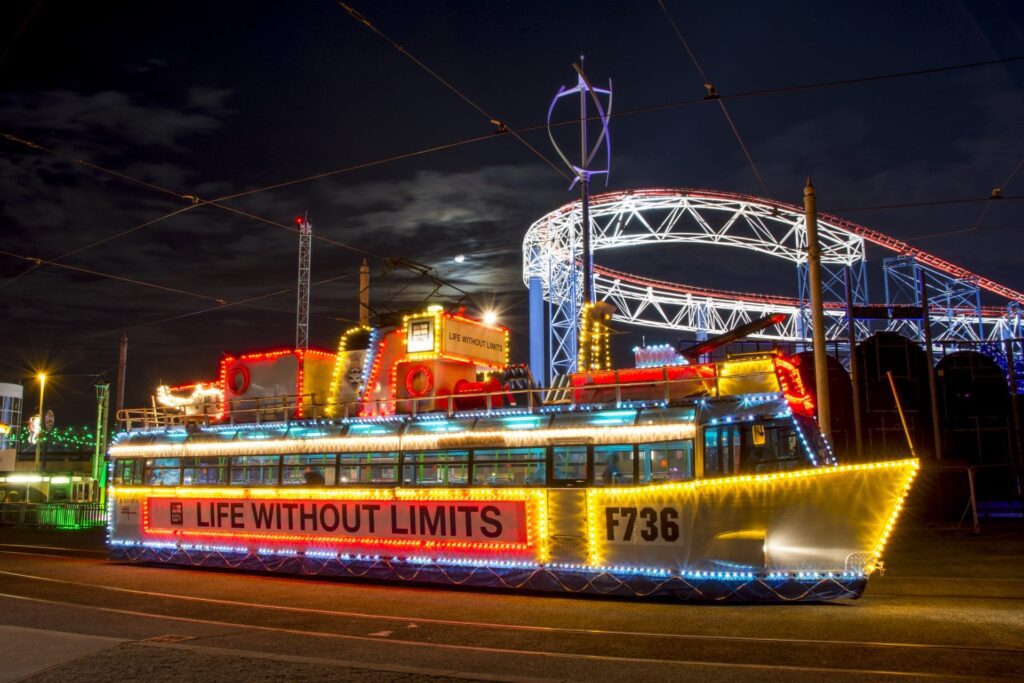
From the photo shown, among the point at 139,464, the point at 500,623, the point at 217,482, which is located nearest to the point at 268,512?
the point at 217,482

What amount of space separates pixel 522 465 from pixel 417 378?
4.56 m

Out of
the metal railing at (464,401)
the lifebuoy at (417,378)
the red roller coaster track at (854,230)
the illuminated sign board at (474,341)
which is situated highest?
the red roller coaster track at (854,230)

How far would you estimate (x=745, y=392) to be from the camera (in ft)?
42.9

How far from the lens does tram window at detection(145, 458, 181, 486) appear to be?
19.1m

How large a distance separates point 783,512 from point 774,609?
1.46 m

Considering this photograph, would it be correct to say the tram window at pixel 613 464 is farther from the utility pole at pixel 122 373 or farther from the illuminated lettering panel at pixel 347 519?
the utility pole at pixel 122 373

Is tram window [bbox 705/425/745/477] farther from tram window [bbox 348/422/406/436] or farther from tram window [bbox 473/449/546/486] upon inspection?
tram window [bbox 348/422/406/436]

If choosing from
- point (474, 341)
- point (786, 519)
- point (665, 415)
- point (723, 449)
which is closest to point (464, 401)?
point (474, 341)

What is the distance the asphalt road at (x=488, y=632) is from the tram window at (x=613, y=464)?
1.99m

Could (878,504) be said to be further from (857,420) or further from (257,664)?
(857,420)

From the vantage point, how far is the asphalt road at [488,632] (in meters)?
8.07

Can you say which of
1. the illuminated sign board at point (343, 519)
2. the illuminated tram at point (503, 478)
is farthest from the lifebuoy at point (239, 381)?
the illuminated sign board at point (343, 519)

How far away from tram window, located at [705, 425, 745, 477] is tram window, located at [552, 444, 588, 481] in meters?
2.24

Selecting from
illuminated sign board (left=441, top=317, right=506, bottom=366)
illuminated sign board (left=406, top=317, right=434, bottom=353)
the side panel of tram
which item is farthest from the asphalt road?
illuminated sign board (left=441, top=317, right=506, bottom=366)
